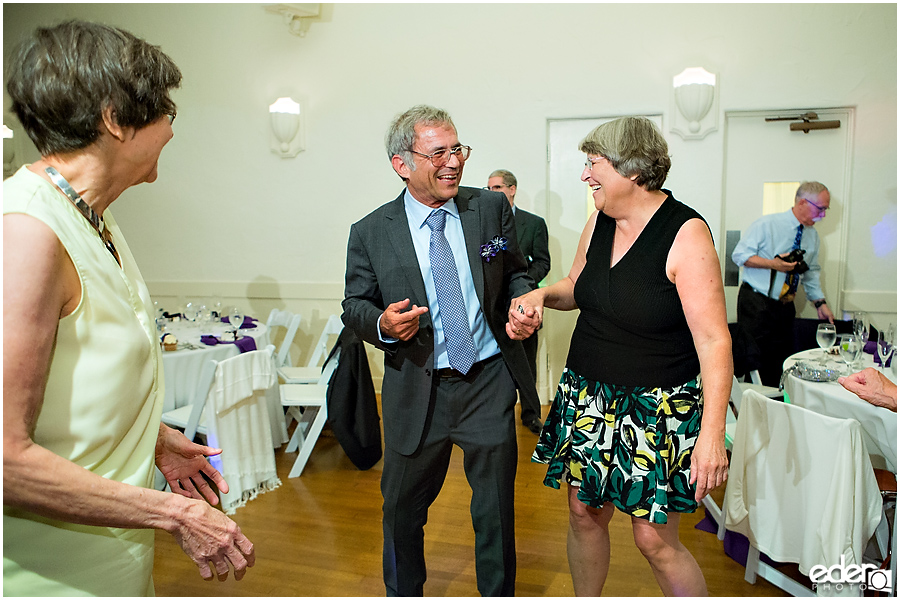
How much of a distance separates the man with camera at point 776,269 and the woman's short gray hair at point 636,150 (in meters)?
3.52

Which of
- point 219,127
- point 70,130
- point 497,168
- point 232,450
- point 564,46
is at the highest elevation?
point 564,46

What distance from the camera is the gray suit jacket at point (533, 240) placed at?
493 centimetres

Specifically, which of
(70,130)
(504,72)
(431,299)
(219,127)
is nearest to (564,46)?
(504,72)

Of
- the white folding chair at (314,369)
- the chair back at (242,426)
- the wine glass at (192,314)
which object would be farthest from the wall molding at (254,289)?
the chair back at (242,426)

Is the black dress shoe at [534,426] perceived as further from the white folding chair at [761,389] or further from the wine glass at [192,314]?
the wine glass at [192,314]

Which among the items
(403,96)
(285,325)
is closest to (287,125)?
(403,96)

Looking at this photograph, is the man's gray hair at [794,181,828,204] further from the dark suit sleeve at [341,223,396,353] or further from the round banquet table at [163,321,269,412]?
the round banquet table at [163,321,269,412]

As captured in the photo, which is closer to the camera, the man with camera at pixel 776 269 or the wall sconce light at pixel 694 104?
the man with camera at pixel 776 269

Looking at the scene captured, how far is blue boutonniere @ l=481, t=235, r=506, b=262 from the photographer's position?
2.23 metres

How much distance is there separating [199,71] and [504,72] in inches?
120

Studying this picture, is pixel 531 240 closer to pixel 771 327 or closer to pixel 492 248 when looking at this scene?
pixel 771 327

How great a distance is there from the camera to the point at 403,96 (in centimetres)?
575

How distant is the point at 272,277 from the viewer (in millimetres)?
6328

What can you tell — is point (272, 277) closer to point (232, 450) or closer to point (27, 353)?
point (232, 450)
